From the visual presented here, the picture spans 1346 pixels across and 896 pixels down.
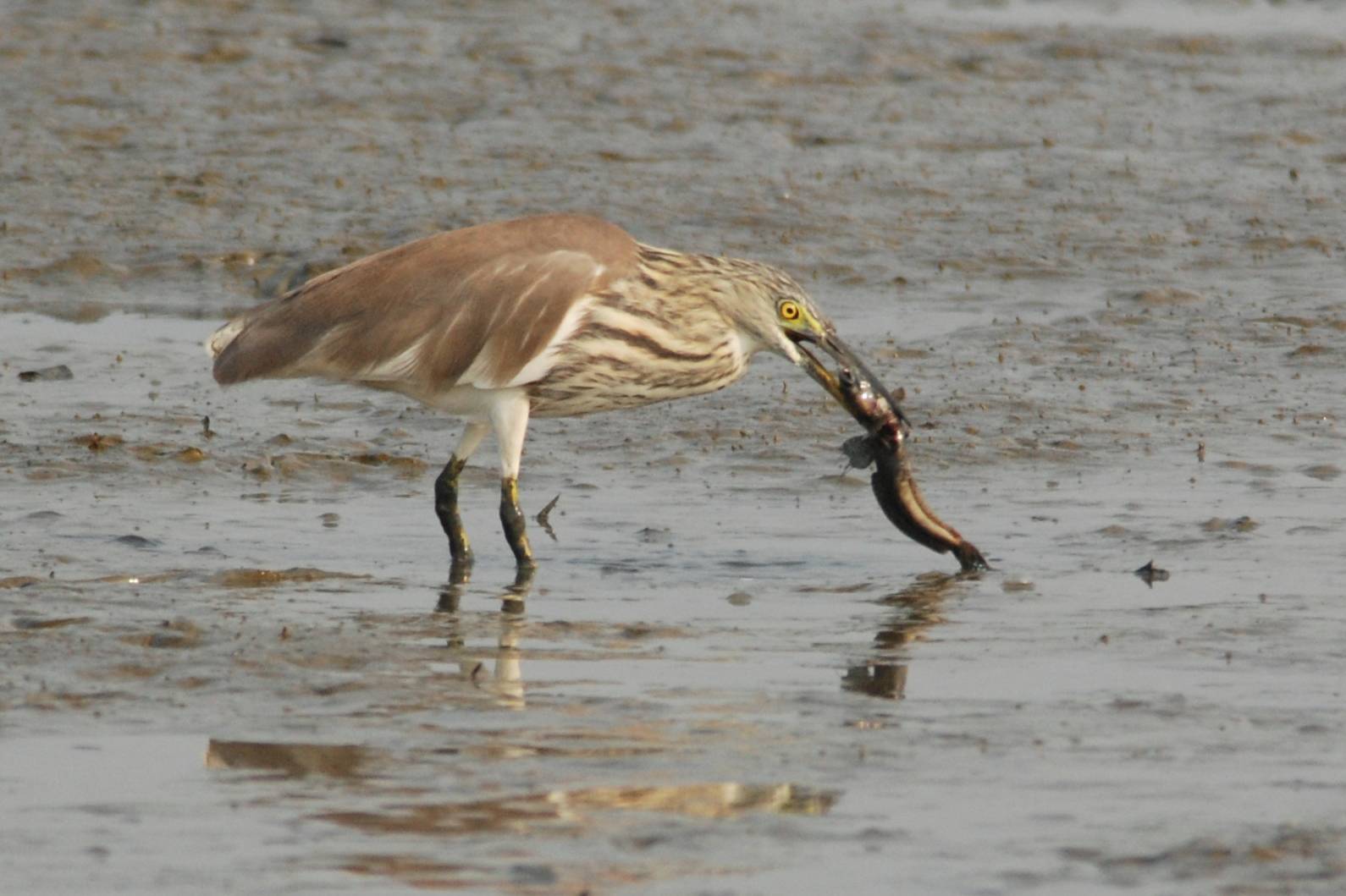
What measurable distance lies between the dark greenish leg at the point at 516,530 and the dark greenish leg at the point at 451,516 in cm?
18

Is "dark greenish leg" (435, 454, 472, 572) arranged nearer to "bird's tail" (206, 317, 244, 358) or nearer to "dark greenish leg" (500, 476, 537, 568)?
"dark greenish leg" (500, 476, 537, 568)

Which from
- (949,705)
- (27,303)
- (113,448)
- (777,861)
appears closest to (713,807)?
(777,861)

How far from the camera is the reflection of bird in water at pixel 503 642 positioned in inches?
281

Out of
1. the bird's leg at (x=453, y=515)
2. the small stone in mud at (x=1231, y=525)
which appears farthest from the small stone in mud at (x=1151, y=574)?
the bird's leg at (x=453, y=515)

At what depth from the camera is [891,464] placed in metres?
9.09

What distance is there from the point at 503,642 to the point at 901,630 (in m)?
1.24

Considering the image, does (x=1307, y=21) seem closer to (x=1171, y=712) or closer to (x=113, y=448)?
(x=113, y=448)

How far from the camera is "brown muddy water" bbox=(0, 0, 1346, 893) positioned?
5.96 m

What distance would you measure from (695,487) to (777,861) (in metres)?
4.64

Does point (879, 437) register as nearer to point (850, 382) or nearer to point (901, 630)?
point (850, 382)

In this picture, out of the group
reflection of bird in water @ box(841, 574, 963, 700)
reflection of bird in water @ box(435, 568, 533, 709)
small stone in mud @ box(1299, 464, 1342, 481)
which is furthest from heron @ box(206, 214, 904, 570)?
small stone in mud @ box(1299, 464, 1342, 481)

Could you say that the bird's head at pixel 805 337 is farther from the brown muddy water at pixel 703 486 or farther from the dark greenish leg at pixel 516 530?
the dark greenish leg at pixel 516 530

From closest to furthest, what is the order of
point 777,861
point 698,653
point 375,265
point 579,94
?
point 777,861 → point 698,653 → point 375,265 → point 579,94

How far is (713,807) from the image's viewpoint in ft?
19.9
